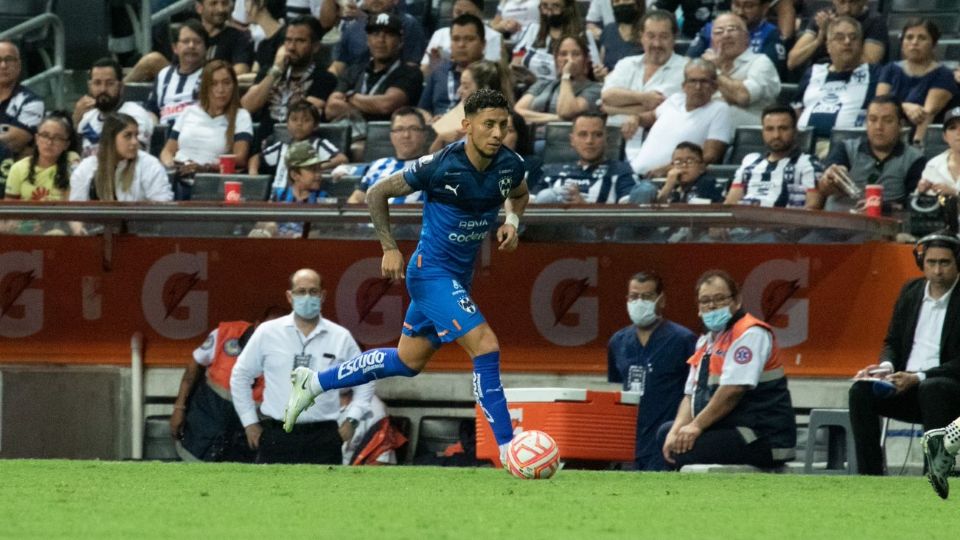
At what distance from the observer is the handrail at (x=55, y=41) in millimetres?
18641

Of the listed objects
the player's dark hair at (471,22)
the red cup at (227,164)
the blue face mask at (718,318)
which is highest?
the player's dark hair at (471,22)

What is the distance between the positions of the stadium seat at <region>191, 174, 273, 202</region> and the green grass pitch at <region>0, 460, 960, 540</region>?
4.52m

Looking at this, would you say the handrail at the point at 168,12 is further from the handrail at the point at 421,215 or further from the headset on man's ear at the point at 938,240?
the headset on man's ear at the point at 938,240

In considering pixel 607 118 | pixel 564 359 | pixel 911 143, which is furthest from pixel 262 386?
pixel 911 143

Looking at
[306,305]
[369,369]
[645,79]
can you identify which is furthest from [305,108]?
[369,369]

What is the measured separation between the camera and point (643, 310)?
→ 12.7 metres

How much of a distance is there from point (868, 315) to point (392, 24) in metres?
5.56

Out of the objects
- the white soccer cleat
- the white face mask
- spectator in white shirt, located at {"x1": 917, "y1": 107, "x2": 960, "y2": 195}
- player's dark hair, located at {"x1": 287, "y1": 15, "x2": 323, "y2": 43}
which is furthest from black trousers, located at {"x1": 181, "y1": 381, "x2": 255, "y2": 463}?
spectator in white shirt, located at {"x1": 917, "y1": 107, "x2": 960, "y2": 195}

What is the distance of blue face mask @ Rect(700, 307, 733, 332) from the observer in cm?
1220

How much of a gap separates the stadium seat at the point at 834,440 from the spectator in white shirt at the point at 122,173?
5.69 meters

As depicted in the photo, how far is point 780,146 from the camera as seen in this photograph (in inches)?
540

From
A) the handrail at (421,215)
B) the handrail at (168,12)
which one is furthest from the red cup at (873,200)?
the handrail at (168,12)

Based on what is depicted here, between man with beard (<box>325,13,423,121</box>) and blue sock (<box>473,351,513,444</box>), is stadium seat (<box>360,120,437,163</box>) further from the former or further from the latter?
blue sock (<box>473,351,513,444</box>)

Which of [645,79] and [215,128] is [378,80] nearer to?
[215,128]
